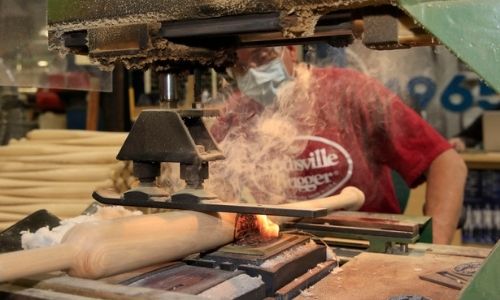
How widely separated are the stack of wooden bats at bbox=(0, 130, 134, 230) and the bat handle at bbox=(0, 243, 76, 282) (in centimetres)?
88

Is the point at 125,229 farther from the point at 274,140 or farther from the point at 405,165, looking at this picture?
the point at 405,165

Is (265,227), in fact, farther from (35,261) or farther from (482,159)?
(482,159)

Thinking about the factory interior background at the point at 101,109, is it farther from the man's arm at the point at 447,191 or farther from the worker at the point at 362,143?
the man's arm at the point at 447,191

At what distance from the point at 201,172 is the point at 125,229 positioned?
0.19m

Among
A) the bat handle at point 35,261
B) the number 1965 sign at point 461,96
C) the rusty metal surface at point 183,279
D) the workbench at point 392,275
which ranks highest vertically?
the number 1965 sign at point 461,96

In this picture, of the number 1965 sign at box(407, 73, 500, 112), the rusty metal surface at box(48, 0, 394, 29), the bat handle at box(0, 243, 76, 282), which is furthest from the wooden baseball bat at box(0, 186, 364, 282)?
the number 1965 sign at box(407, 73, 500, 112)

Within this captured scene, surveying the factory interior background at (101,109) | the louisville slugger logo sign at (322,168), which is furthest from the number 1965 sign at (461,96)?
the louisville slugger logo sign at (322,168)

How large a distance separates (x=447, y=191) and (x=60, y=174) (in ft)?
4.77

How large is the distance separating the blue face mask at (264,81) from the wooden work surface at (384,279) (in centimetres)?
94

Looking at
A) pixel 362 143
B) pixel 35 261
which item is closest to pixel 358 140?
pixel 362 143

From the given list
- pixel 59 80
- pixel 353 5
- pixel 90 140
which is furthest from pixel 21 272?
pixel 90 140

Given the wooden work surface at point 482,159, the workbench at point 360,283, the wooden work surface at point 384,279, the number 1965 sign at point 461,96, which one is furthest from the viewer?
the number 1965 sign at point 461,96

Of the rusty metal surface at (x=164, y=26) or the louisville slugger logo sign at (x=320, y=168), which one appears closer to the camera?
the rusty metal surface at (x=164, y=26)

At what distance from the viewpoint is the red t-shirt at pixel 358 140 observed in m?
2.30
